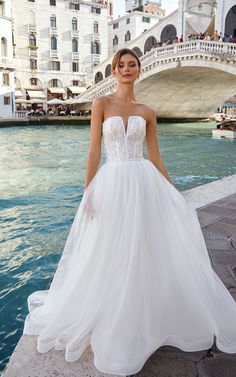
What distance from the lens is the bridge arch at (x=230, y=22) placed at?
24.3m

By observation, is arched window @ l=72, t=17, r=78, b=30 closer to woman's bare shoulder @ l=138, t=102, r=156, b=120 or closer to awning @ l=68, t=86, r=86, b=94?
awning @ l=68, t=86, r=86, b=94

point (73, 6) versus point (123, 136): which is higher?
point (73, 6)

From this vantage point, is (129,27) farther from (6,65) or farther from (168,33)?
(6,65)

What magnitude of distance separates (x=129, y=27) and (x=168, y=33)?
465 inches

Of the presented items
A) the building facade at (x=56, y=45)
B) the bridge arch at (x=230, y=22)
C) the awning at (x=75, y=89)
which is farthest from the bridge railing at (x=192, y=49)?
the building facade at (x=56, y=45)

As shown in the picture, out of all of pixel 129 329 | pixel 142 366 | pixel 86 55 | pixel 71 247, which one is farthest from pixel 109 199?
pixel 86 55

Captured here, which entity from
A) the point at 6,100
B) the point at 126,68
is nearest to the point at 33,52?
the point at 6,100

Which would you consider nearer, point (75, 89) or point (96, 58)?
point (75, 89)

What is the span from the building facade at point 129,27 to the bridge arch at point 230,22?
1938 centimetres

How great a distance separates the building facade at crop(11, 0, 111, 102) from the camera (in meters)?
35.8

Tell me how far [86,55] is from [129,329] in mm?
40391

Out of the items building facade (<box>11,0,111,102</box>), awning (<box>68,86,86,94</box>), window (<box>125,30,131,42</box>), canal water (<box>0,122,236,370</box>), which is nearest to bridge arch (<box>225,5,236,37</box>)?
canal water (<box>0,122,236,370</box>)

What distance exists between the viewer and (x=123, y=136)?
1915mm

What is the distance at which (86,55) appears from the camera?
3925 centimetres
